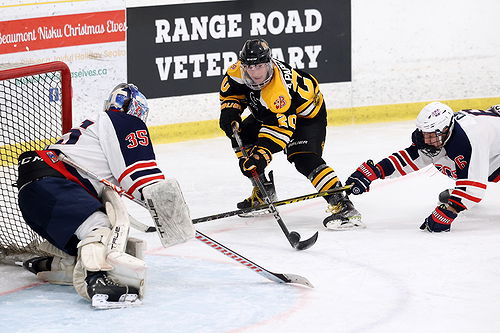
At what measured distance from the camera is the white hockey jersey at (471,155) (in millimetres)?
4426

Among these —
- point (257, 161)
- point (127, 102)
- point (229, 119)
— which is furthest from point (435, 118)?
point (127, 102)

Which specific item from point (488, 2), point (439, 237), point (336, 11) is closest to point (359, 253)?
point (439, 237)

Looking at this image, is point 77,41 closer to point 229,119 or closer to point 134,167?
point 229,119

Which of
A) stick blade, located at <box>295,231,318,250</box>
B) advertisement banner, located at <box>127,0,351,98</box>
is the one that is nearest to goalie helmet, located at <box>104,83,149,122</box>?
stick blade, located at <box>295,231,318,250</box>

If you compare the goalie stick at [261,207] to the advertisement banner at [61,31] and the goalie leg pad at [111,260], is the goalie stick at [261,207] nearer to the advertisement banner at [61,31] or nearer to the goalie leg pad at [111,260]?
the goalie leg pad at [111,260]

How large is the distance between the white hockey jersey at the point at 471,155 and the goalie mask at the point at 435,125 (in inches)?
1.4

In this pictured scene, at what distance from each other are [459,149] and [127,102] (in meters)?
1.54

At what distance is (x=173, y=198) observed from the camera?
3.49 metres

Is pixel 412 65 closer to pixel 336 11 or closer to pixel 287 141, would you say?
pixel 336 11

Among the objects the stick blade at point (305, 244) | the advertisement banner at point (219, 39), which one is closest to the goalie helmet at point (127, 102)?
the stick blade at point (305, 244)

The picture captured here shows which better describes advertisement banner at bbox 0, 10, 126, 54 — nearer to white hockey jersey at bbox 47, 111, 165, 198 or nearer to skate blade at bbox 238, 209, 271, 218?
skate blade at bbox 238, 209, 271, 218

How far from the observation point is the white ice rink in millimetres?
3371

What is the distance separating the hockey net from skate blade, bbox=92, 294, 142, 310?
62 cm

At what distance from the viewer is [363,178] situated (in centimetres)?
471
